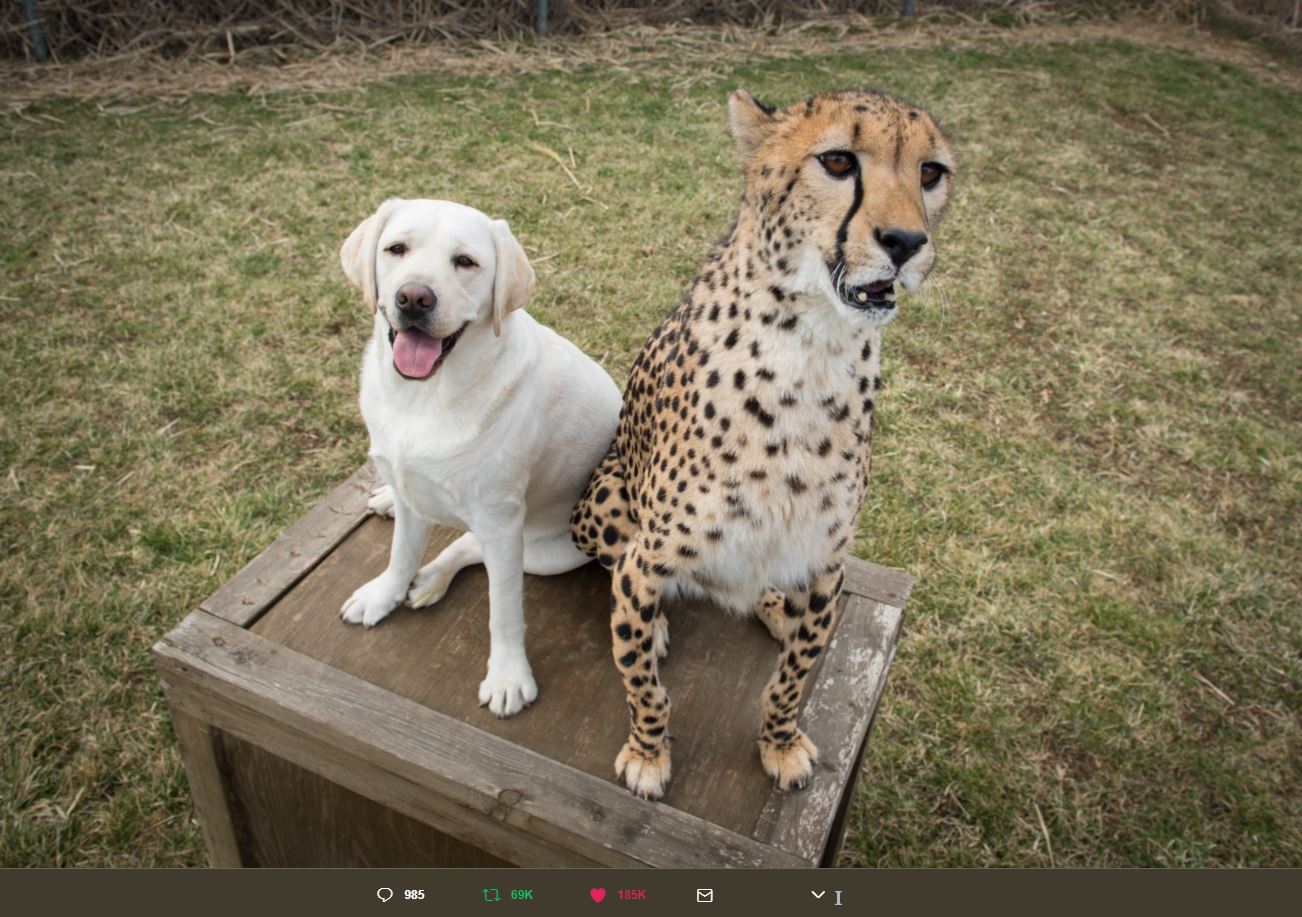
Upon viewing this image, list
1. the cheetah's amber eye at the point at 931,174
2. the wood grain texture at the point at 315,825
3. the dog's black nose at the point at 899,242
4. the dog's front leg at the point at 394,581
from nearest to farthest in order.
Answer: the dog's black nose at the point at 899,242, the cheetah's amber eye at the point at 931,174, the wood grain texture at the point at 315,825, the dog's front leg at the point at 394,581

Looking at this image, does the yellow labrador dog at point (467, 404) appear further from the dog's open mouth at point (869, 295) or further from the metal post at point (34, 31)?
the metal post at point (34, 31)

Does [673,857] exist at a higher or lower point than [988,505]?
higher

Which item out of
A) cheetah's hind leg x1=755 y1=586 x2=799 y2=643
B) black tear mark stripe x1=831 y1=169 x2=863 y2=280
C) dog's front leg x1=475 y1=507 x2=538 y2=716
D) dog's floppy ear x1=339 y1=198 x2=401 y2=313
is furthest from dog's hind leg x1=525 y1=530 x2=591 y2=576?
black tear mark stripe x1=831 y1=169 x2=863 y2=280

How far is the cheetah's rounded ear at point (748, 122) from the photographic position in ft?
5.50

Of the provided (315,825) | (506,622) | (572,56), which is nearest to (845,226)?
(506,622)

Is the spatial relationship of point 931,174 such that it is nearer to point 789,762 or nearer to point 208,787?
point 789,762

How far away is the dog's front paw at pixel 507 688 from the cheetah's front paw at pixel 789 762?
21.1 inches

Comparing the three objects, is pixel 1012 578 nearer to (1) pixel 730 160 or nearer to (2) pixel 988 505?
(2) pixel 988 505

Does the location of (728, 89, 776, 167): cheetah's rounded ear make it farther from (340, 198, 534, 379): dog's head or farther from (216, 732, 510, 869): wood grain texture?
(216, 732, 510, 869): wood grain texture

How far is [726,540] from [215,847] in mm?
1674

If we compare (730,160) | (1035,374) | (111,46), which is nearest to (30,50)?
(111,46)

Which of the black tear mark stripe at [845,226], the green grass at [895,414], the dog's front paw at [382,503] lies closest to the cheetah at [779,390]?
the black tear mark stripe at [845,226]

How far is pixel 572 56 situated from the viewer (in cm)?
754

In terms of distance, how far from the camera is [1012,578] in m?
3.56
